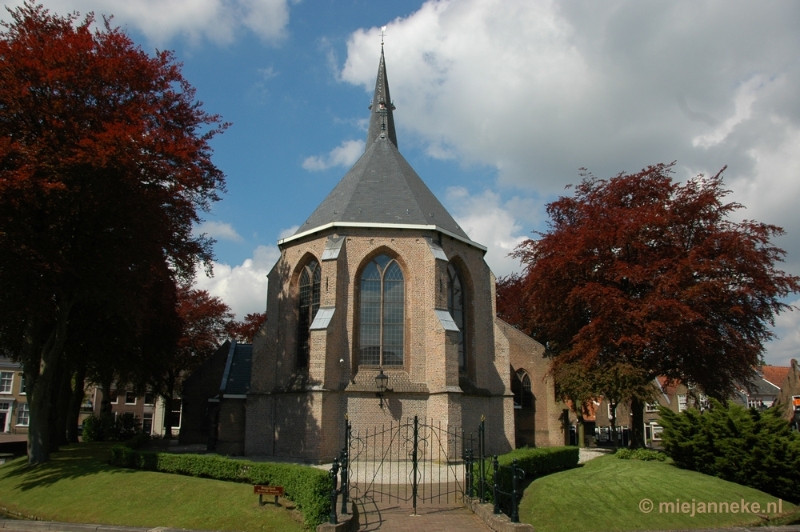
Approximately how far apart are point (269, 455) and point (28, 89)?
48.2 feet

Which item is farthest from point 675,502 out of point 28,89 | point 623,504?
point 28,89

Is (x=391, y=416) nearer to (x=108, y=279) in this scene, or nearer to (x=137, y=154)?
(x=108, y=279)

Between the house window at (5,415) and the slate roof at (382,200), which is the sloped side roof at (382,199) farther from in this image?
the house window at (5,415)

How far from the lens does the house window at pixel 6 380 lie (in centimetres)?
5500

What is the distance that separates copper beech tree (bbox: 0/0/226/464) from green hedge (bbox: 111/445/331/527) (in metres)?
4.24

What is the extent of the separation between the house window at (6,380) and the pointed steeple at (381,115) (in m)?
46.1

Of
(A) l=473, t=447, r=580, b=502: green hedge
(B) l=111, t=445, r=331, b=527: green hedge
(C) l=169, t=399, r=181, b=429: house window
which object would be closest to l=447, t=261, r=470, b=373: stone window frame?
(A) l=473, t=447, r=580, b=502: green hedge

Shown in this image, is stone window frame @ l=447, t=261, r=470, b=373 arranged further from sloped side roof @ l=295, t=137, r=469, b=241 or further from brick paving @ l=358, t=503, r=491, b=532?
brick paving @ l=358, t=503, r=491, b=532

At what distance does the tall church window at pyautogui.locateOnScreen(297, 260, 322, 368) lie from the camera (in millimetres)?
23422

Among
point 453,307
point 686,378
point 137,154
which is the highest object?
point 137,154

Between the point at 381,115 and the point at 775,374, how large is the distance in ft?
179

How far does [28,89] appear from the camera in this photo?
1622cm

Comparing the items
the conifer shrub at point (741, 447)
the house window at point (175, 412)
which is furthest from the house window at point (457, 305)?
the house window at point (175, 412)

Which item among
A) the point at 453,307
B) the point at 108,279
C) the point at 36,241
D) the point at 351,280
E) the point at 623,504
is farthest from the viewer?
the point at 453,307
